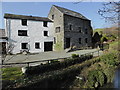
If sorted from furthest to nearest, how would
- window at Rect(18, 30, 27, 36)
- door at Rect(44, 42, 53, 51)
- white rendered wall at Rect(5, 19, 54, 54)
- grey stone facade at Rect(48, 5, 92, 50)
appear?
door at Rect(44, 42, 53, 51), grey stone facade at Rect(48, 5, 92, 50), window at Rect(18, 30, 27, 36), white rendered wall at Rect(5, 19, 54, 54)

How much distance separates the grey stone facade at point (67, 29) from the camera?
23.0 meters

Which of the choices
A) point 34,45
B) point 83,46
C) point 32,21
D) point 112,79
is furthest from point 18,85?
point 83,46

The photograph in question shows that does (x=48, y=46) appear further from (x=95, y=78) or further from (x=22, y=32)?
(x=95, y=78)

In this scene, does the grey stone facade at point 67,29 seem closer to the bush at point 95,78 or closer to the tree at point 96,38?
the tree at point 96,38

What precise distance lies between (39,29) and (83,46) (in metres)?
10.6

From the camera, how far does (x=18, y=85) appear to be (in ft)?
20.8

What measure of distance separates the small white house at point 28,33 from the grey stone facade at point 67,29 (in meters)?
1.61

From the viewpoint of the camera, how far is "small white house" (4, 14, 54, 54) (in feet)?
67.8

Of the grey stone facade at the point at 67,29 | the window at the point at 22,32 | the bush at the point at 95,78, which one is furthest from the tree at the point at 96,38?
the bush at the point at 95,78

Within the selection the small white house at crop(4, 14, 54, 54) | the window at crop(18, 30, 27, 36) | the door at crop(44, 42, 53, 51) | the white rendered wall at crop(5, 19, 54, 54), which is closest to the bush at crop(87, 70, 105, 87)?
the small white house at crop(4, 14, 54, 54)

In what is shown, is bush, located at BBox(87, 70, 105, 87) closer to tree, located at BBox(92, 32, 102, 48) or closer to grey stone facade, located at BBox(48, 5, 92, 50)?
grey stone facade, located at BBox(48, 5, 92, 50)

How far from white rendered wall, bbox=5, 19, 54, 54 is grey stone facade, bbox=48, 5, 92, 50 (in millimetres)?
1839

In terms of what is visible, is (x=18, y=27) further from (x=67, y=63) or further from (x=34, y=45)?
(x=67, y=63)

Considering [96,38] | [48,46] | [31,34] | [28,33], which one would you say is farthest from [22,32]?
[96,38]
